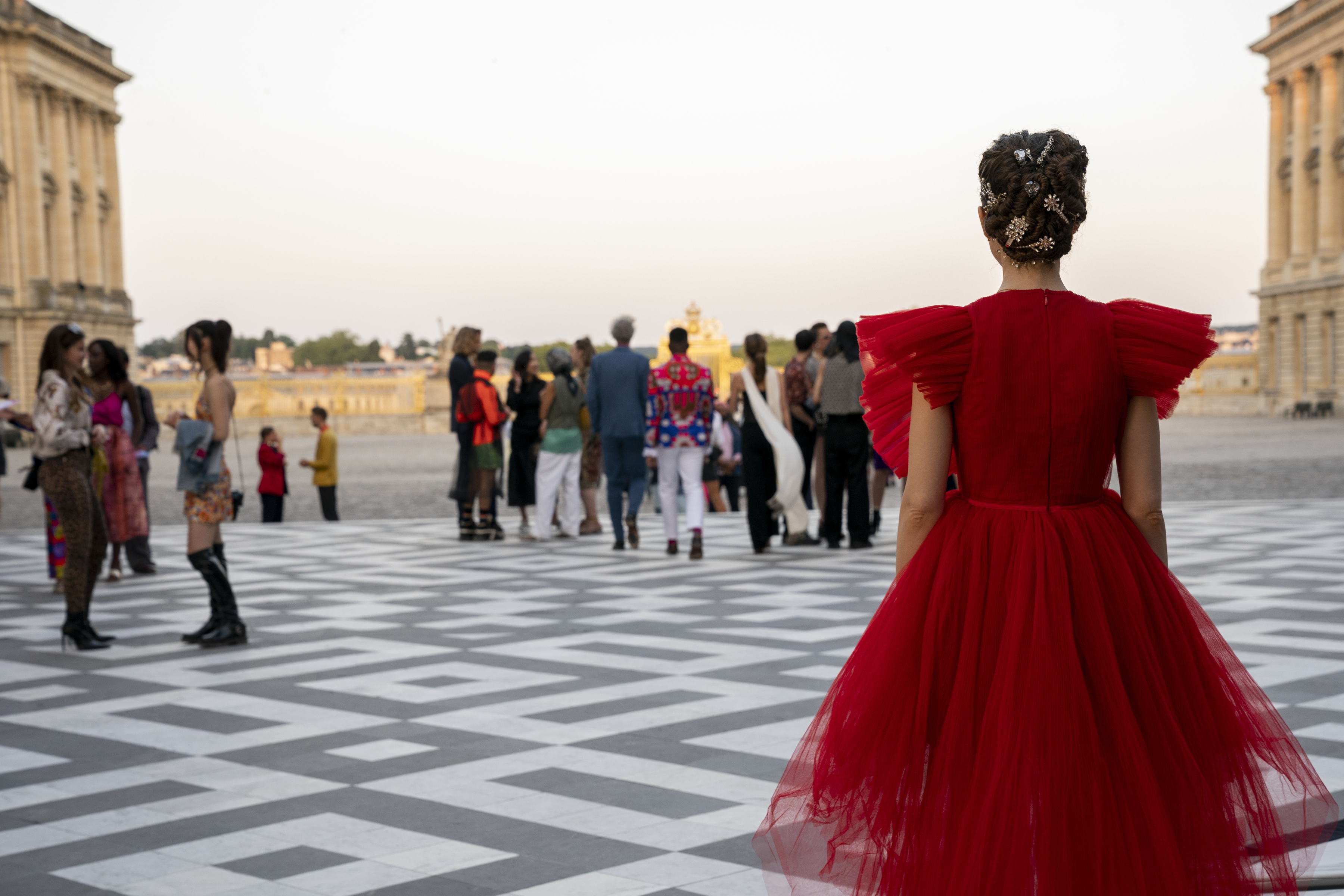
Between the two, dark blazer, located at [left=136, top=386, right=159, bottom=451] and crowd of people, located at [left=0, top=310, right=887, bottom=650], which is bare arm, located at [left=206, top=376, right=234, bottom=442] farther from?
dark blazer, located at [left=136, top=386, right=159, bottom=451]

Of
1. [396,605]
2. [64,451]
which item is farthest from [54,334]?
[396,605]

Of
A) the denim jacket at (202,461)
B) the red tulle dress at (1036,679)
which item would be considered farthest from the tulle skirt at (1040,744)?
the denim jacket at (202,461)

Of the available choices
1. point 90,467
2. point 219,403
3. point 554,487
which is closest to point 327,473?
point 554,487

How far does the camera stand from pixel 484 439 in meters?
12.9

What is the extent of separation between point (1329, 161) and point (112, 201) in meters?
50.8

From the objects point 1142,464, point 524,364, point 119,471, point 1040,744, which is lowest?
point 1040,744

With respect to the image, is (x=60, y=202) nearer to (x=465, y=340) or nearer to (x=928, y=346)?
(x=465, y=340)

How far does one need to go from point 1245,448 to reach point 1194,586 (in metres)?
20.9

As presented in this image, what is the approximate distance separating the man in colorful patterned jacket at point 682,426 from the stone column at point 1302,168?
54.3 meters

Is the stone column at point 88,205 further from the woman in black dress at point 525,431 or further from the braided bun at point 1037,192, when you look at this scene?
the braided bun at point 1037,192

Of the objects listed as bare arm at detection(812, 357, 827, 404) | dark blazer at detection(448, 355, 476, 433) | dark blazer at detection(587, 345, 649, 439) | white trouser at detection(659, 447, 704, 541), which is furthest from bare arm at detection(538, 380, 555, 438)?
bare arm at detection(812, 357, 827, 404)

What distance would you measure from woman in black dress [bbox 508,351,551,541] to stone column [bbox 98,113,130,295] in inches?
2219

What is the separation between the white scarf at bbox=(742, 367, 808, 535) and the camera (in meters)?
11.2

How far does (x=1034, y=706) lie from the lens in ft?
8.09
